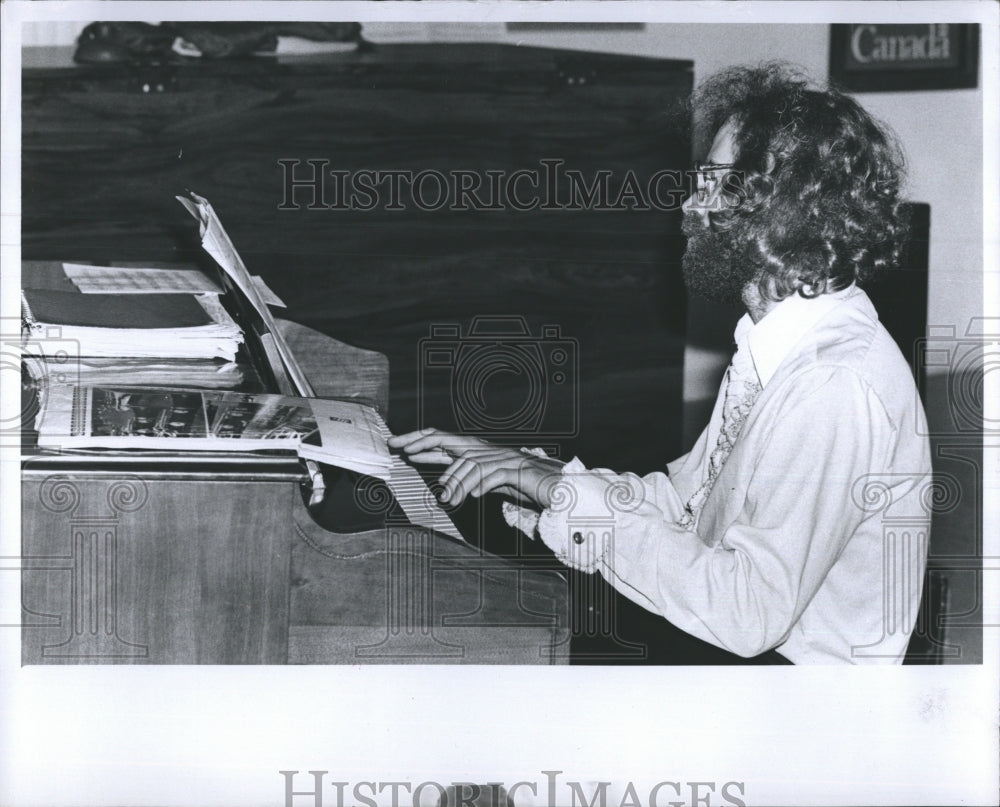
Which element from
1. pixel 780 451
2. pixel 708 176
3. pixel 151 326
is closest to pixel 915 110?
pixel 708 176

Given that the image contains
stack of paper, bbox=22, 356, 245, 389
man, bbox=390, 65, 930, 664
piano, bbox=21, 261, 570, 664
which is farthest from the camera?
man, bbox=390, 65, 930, 664

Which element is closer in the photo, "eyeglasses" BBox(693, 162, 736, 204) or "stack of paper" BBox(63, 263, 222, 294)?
"stack of paper" BBox(63, 263, 222, 294)

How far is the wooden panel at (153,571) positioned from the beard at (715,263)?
98 cm

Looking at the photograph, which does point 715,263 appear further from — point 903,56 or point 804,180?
point 903,56

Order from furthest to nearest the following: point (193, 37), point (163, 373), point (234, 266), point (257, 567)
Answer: point (193, 37), point (234, 266), point (163, 373), point (257, 567)

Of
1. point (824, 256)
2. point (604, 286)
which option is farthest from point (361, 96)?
point (824, 256)

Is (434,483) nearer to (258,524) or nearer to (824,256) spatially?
(258,524)

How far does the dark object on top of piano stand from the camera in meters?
2.17

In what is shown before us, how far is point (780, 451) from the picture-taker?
204 centimetres

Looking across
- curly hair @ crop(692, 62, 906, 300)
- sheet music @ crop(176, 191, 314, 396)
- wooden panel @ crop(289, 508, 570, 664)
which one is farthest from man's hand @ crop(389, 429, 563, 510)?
curly hair @ crop(692, 62, 906, 300)

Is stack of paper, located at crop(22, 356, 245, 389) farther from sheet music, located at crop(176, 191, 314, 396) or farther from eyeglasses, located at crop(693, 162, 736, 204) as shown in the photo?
eyeglasses, located at crop(693, 162, 736, 204)

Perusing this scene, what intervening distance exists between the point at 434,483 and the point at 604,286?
22.3 inches

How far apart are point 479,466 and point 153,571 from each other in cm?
65

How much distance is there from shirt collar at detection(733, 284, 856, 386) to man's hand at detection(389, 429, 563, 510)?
463 millimetres
